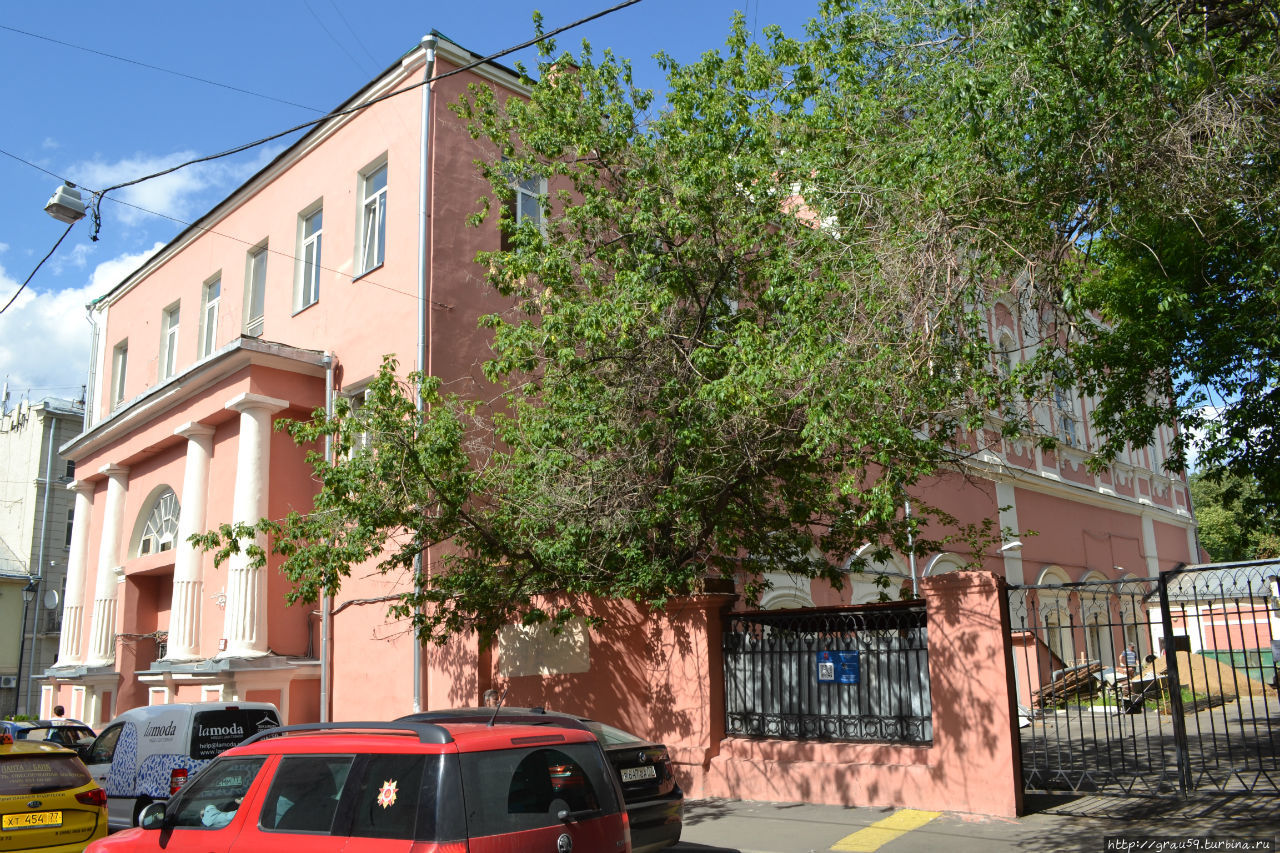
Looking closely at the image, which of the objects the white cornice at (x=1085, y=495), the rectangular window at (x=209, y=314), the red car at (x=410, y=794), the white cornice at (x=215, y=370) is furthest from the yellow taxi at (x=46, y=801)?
the white cornice at (x=1085, y=495)

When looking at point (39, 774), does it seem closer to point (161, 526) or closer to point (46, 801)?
point (46, 801)

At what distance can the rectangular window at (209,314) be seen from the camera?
880 inches

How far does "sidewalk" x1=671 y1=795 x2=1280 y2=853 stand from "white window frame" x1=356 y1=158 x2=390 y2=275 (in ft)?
39.9

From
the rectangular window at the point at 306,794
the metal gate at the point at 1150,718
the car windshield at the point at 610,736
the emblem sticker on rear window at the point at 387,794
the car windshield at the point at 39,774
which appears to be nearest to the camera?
Answer: the emblem sticker on rear window at the point at 387,794

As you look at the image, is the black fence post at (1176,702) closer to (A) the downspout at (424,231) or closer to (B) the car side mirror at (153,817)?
(B) the car side mirror at (153,817)

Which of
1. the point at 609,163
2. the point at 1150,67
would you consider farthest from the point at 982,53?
the point at 609,163

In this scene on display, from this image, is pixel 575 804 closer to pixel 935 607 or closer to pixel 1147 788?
pixel 935 607

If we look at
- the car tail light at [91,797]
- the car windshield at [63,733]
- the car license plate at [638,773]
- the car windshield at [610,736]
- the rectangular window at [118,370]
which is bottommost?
the car windshield at [63,733]

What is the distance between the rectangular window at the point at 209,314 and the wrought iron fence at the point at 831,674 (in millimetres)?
15912

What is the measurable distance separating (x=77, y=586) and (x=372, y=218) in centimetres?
1296

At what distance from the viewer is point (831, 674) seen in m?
10.8

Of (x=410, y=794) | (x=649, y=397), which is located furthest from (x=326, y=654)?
(x=410, y=794)

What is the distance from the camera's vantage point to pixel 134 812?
32.1ft

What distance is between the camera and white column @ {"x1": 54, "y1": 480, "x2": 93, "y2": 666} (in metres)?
23.1
